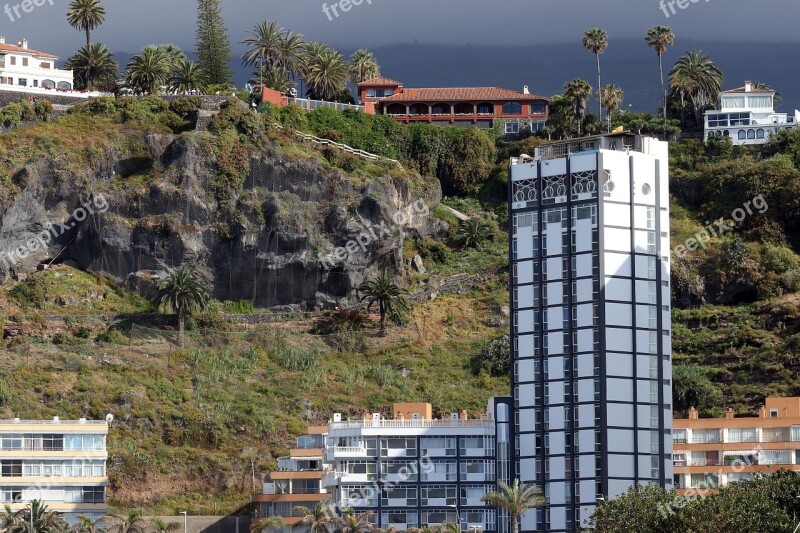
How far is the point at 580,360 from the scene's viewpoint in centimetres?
15912

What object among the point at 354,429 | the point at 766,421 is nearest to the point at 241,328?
the point at 354,429

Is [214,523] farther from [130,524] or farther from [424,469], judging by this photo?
[424,469]

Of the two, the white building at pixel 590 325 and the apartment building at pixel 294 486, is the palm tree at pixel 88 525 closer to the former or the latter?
the apartment building at pixel 294 486

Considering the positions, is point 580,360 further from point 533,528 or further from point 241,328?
point 241,328

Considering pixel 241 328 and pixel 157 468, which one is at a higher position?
pixel 241 328

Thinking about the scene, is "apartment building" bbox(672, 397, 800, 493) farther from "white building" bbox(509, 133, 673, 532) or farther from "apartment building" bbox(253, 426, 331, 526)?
"apartment building" bbox(253, 426, 331, 526)

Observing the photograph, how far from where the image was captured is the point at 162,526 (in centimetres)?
16038

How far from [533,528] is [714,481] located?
17.9 metres

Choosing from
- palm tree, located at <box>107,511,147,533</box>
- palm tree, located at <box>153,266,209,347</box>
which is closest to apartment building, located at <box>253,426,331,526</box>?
palm tree, located at <box>107,511,147,533</box>

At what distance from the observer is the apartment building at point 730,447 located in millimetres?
169875

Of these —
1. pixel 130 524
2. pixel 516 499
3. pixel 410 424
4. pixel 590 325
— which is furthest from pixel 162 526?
pixel 590 325

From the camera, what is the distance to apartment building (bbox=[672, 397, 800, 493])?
16988cm

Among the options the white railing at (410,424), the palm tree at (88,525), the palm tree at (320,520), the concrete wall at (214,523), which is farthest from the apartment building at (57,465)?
the palm tree at (320,520)

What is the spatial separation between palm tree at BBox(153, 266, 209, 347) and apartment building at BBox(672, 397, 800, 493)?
146 ft
